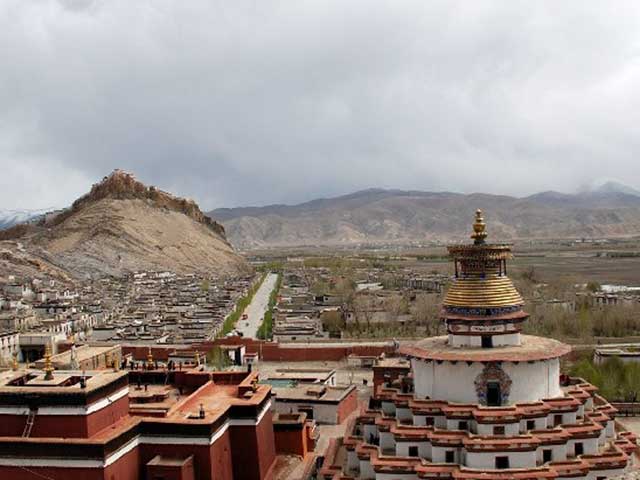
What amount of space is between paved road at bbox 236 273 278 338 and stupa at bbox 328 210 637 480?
36.9m

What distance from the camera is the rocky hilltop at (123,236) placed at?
367ft

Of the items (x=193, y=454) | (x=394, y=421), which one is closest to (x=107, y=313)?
(x=193, y=454)

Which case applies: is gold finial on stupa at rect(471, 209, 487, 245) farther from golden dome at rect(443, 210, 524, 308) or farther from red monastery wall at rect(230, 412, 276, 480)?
red monastery wall at rect(230, 412, 276, 480)

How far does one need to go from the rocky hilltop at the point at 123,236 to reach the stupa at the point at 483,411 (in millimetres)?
90890

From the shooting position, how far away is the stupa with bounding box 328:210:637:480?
51.5ft

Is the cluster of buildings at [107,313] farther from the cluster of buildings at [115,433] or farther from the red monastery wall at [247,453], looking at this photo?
the red monastery wall at [247,453]

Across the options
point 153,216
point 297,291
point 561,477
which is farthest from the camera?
point 153,216

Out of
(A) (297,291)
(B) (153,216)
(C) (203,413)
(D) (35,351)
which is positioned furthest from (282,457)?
(B) (153,216)

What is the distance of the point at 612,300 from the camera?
62.3 meters

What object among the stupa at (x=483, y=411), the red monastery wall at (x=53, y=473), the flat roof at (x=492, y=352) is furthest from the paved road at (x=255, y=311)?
the red monastery wall at (x=53, y=473)

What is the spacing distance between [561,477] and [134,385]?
14.4m

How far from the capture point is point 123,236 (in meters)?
124

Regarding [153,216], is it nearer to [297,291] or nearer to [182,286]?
[182,286]

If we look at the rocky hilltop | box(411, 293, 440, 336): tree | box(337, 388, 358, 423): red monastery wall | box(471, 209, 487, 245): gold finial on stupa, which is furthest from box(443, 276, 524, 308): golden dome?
the rocky hilltop
